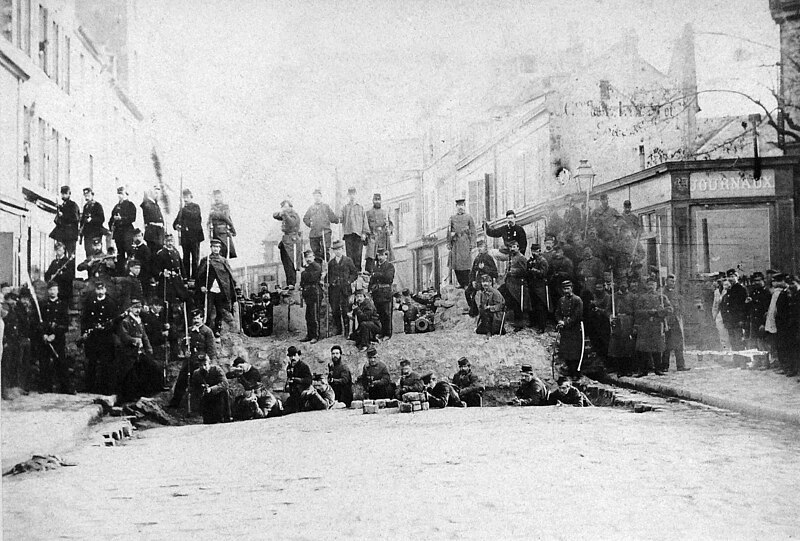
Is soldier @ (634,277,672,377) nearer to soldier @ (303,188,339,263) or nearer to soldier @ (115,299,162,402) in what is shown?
soldier @ (303,188,339,263)

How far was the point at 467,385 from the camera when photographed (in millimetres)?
5234

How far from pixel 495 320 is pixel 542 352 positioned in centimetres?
41

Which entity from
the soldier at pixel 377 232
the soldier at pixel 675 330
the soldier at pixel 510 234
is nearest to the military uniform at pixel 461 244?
the soldier at pixel 510 234

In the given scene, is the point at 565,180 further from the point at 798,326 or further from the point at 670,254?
the point at 798,326

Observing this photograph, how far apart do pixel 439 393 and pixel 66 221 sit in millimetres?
2800

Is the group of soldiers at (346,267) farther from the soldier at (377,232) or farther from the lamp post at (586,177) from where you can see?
the lamp post at (586,177)

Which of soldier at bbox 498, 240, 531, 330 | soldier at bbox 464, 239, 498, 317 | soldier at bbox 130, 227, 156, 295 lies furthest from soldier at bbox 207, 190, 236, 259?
soldier at bbox 498, 240, 531, 330

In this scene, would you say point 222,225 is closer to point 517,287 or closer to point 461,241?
point 461,241

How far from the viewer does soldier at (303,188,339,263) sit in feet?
17.1

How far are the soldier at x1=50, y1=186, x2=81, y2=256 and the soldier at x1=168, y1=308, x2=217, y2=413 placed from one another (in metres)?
0.94

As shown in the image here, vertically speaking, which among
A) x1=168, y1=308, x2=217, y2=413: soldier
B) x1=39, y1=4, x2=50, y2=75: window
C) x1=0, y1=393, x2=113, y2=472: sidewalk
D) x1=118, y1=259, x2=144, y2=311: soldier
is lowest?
x1=0, y1=393, x2=113, y2=472: sidewalk

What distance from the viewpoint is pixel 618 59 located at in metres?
5.33

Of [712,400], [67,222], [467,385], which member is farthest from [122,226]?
[712,400]

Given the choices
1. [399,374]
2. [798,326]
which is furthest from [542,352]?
[798,326]
